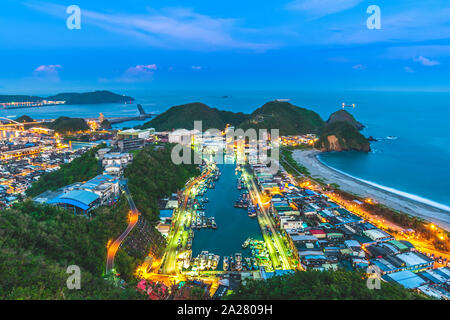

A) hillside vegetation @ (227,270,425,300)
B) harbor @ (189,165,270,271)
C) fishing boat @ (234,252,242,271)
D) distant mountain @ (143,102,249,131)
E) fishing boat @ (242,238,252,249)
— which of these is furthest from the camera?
distant mountain @ (143,102,249,131)

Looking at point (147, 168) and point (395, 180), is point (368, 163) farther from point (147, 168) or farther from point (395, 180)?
point (147, 168)


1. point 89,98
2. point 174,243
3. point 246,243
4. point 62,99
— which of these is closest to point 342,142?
point 246,243

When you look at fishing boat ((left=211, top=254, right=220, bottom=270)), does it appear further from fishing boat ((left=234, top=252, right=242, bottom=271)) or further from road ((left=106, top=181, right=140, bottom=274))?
road ((left=106, top=181, right=140, bottom=274))

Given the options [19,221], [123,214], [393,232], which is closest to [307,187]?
[393,232]

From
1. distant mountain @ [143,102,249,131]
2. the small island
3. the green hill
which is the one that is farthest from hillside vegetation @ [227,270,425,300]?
the small island

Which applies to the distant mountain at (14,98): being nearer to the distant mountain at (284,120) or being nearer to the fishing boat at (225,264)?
the distant mountain at (284,120)

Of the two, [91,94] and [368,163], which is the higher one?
[91,94]
